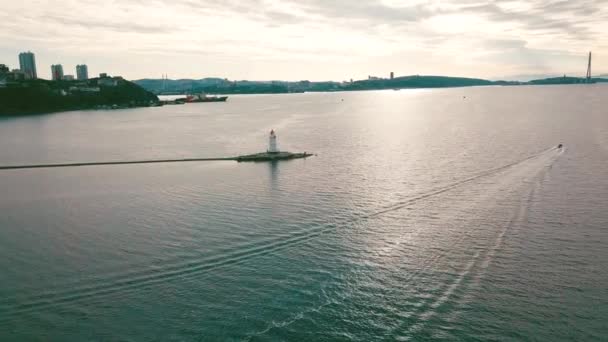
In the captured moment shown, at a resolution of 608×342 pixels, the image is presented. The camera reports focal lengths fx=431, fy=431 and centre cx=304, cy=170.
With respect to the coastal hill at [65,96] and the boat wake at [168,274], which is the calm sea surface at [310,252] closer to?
the boat wake at [168,274]

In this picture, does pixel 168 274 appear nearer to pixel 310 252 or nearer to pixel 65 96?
pixel 310 252

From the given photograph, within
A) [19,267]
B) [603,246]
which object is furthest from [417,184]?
[19,267]

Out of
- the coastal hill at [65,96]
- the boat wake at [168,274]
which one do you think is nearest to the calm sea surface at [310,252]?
the boat wake at [168,274]

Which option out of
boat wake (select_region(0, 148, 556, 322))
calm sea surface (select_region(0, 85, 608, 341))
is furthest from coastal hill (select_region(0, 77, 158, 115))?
boat wake (select_region(0, 148, 556, 322))

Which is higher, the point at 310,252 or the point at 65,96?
the point at 65,96

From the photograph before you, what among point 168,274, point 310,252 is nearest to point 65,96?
point 168,274

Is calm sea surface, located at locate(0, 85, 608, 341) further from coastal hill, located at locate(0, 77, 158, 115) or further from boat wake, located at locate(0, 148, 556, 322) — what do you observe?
coastal hill, located at locate(0, 77, 158, 115)
